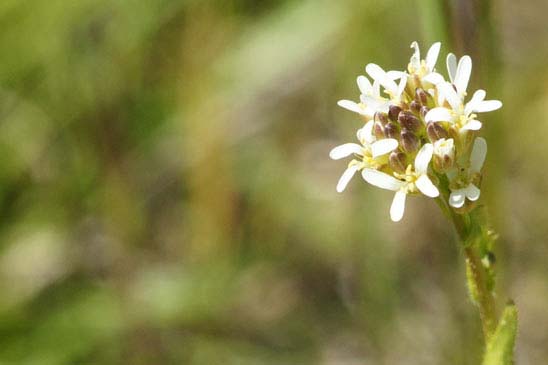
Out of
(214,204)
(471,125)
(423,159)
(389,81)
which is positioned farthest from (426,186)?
(214,204)

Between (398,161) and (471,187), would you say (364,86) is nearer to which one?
(398,161)

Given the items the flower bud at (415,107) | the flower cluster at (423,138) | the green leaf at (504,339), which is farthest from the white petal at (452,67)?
the green leaf at (504,339)

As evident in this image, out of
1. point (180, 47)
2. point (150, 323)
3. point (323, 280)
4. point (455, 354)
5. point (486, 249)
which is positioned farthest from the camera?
point (323, 280)

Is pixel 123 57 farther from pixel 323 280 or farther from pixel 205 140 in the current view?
pixel 323 280

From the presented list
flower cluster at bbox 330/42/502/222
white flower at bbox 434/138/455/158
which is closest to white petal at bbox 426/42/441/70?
flower cluster at bbox 330/42/502/222

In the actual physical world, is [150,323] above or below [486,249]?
above

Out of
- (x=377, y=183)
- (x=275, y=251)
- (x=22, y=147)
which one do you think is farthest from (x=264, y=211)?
(x=377, y=183)

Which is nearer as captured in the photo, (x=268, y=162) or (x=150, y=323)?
(x=150, y=323)

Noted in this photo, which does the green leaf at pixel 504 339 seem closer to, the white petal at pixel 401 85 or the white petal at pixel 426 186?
the white petal at pixel 426 186
